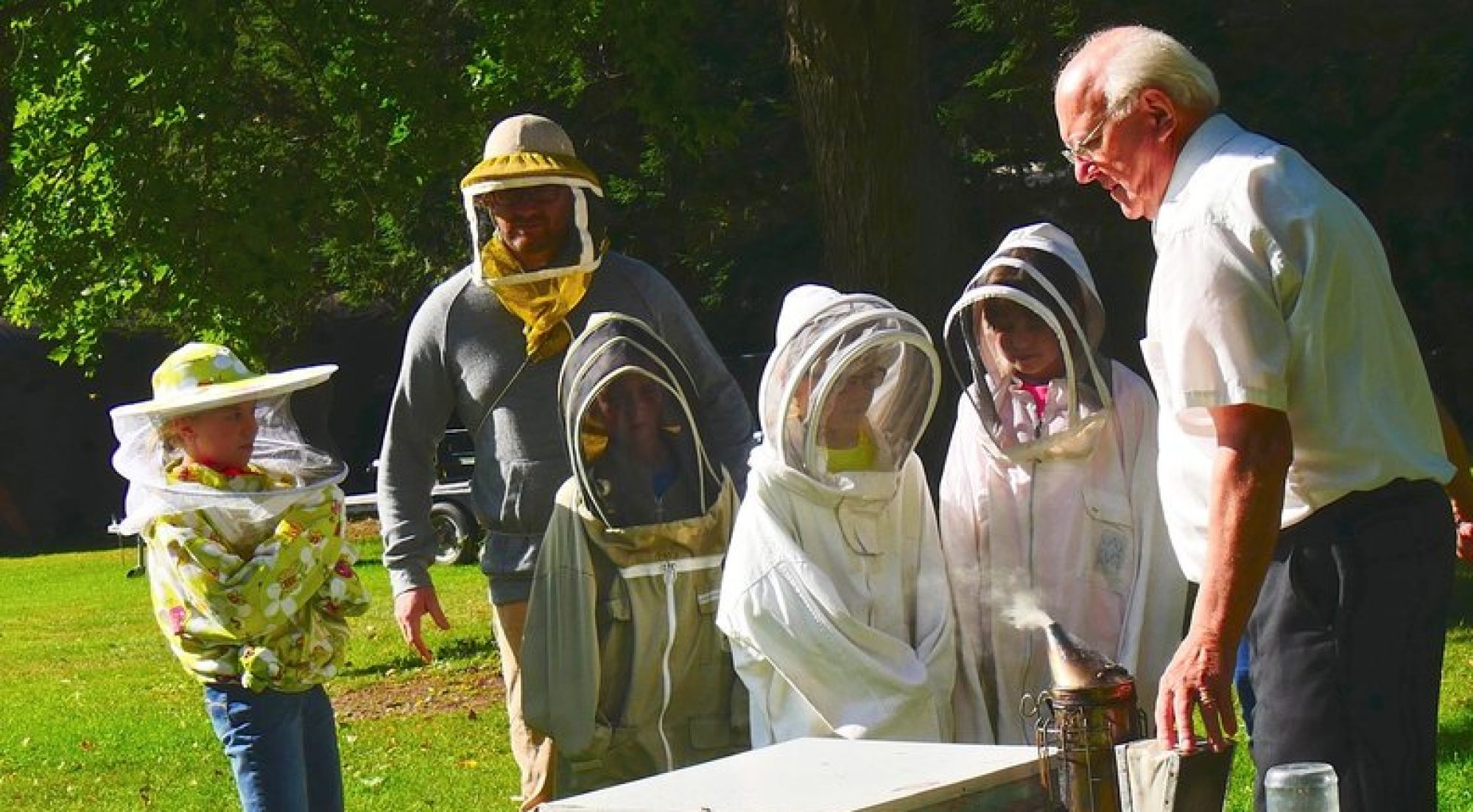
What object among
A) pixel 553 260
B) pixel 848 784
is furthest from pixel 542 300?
pixel 848 784

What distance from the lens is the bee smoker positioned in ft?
12.1

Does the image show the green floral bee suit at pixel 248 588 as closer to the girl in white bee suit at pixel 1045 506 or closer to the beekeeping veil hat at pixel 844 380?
the beekeeping veil hat at pixel 844 380

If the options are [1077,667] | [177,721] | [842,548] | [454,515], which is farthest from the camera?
[454,515]

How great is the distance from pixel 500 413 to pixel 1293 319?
2926 mm

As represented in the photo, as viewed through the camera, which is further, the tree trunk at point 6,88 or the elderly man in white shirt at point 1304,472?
the tree trunk at point 6,88

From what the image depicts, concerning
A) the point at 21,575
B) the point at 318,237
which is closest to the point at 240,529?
the point at 318,237

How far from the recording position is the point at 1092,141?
13.2 ft

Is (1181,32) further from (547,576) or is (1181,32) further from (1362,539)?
(1362,539)

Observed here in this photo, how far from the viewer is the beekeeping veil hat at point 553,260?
6.05 metres

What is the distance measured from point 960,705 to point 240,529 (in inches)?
78.7

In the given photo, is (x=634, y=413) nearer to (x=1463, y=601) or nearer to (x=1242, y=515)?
(x=1242, y=515)

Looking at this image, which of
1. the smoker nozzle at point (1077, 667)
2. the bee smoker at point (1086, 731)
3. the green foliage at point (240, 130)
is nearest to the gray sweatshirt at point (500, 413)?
the smoker nozzle at point (1077, 667)

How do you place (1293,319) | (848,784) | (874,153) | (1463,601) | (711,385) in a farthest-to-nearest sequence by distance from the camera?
1. (1463,601)
2. (874,153)
3. (711,385)
4. (1293,319)
5. (848,784)

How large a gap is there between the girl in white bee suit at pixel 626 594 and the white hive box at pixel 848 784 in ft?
5.09
